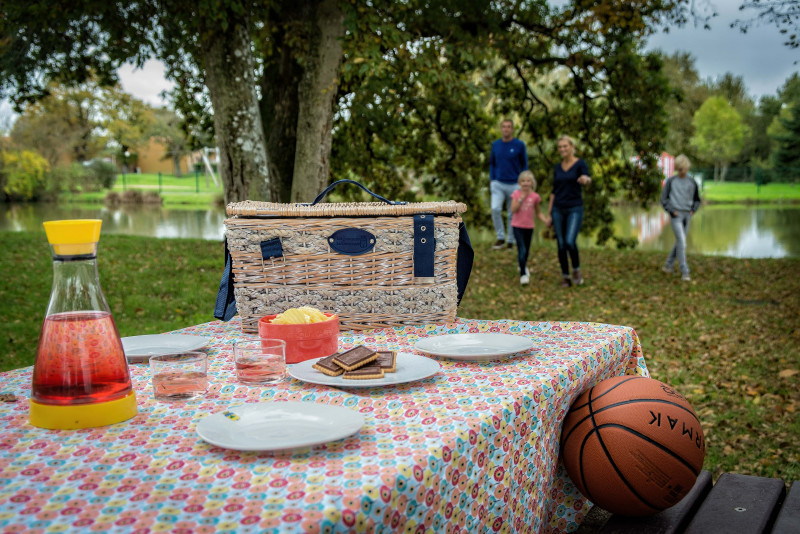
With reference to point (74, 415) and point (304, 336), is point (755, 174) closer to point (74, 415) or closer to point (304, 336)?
point (304, 336)

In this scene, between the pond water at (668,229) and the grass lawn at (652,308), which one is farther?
the pond water at (668,229)

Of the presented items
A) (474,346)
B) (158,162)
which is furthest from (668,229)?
(158,162)

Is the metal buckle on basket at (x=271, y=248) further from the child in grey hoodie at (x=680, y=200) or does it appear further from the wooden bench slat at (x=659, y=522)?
the child in grey hoodie at (x=680, y=200)

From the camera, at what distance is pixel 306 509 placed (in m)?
1.06

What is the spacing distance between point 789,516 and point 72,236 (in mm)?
2171

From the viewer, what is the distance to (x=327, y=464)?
125cm

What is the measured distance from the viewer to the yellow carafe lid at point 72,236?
1383 mm

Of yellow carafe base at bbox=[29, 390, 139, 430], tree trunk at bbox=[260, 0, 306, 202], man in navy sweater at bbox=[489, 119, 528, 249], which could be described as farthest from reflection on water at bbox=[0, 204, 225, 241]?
yellow carafe base at bbox=[29, 390, 139, 430]

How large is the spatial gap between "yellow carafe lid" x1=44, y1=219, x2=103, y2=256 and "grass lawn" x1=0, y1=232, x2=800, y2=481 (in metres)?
3.72

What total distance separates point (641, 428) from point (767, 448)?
281 cm

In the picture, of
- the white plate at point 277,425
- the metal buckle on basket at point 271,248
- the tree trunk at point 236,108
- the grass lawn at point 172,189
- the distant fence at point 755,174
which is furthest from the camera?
the distant fence at point 755,174

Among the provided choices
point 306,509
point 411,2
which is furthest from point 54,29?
point 306,509

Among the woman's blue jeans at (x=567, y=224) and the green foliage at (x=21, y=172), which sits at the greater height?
the green foliage at (x=21, y=172)

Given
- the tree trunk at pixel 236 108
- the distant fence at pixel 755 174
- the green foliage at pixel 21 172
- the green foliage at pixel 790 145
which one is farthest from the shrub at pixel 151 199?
the green foliage at pixel 790 145
